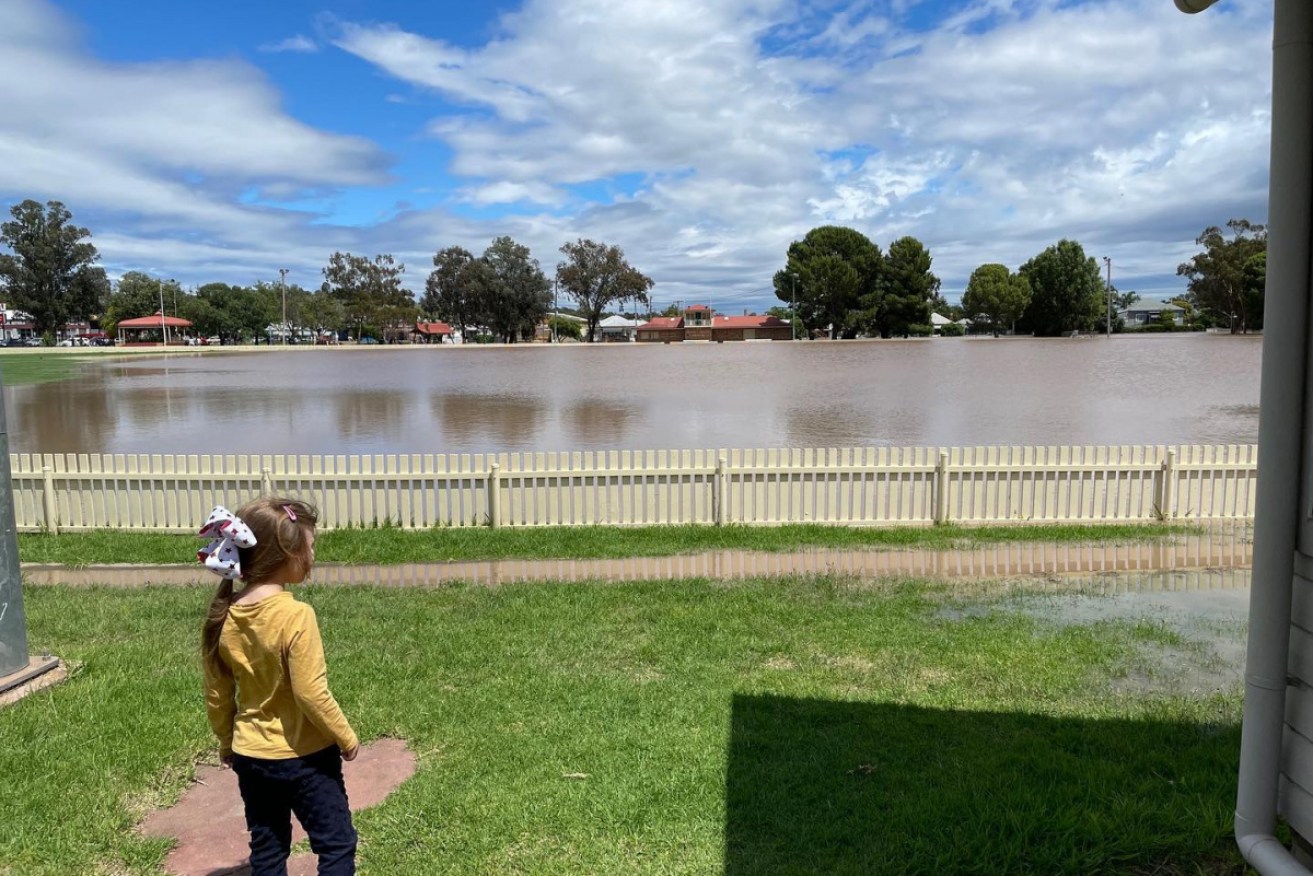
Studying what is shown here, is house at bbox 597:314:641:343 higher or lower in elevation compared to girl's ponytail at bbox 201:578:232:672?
higher

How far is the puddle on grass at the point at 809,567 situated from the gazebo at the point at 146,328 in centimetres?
9821

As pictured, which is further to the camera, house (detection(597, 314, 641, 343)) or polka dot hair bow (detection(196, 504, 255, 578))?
house (detection(597, 314, 641, 343))

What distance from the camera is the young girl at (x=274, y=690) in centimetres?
268

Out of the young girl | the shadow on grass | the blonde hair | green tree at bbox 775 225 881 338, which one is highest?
green tree at bbox 775 225 881 338

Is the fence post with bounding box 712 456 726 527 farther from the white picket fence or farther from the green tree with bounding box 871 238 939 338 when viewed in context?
the green tree with bounding box 871 238 939 338

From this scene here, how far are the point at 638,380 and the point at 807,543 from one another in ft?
97.0

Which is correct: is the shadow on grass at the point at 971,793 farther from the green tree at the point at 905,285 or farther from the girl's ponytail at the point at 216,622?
the green tree at the point at 905,285

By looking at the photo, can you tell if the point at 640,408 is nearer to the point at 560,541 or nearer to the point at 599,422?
the point at 599,422

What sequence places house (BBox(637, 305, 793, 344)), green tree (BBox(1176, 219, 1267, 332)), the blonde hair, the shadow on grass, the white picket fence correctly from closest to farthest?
the blonde hair → the shadow on grass → the white picket fence → green tree (BBox(1176, 219, 1267, 332)) → house (BBox(637, 305, 793, 344))

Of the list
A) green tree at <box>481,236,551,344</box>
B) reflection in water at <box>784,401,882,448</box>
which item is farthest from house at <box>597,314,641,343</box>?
reflection in water at <box>784,401,882,448</box>

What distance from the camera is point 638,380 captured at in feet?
125

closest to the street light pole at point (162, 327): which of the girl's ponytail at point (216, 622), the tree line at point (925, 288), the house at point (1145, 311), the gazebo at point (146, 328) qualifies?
the gazebo at point (146, 328)

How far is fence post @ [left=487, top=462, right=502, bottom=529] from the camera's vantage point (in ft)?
30.9

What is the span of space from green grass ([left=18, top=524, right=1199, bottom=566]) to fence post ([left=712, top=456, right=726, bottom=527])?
0.23m
